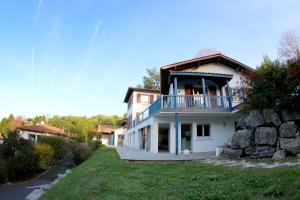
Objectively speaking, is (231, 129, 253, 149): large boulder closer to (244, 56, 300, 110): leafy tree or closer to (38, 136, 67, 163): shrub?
(244, 56, 300, 110): leafy tree

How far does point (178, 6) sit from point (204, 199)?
11.8 m

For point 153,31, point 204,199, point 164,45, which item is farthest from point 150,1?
point 204,199

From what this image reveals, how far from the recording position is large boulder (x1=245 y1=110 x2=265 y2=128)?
1063 centimetres

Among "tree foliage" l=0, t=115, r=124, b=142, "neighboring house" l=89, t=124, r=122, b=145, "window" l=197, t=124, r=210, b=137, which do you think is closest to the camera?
"window" l=197, t=124, r=210, b=137

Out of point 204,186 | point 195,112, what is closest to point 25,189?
point 195,112

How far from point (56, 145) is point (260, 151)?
18.5 metres

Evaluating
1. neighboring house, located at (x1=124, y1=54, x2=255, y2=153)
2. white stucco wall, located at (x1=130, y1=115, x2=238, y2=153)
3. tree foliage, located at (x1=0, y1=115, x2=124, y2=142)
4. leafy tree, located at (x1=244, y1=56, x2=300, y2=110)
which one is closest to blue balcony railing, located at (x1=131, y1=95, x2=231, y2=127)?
neighboring house, located at (x1=124, y1=54, x2=255, y2=153)

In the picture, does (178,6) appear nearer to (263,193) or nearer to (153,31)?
(153,31)

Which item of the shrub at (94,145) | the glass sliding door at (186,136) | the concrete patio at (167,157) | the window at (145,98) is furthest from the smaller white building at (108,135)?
the concrete patio at (167,157)

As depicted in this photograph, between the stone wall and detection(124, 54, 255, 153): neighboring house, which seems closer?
the stone wall

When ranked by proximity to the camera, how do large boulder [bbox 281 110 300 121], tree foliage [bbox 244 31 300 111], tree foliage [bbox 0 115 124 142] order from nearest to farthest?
tree foliage [bbox 244 31 300 111], large boulder [bbox 281 110 300 121], tree foliage [bbox 0 115 124 142]

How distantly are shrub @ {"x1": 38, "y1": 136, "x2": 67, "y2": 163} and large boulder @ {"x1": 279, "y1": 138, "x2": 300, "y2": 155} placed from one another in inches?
754

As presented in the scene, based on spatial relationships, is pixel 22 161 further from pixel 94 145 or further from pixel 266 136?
pixel 266 136

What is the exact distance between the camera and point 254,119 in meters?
10.8
